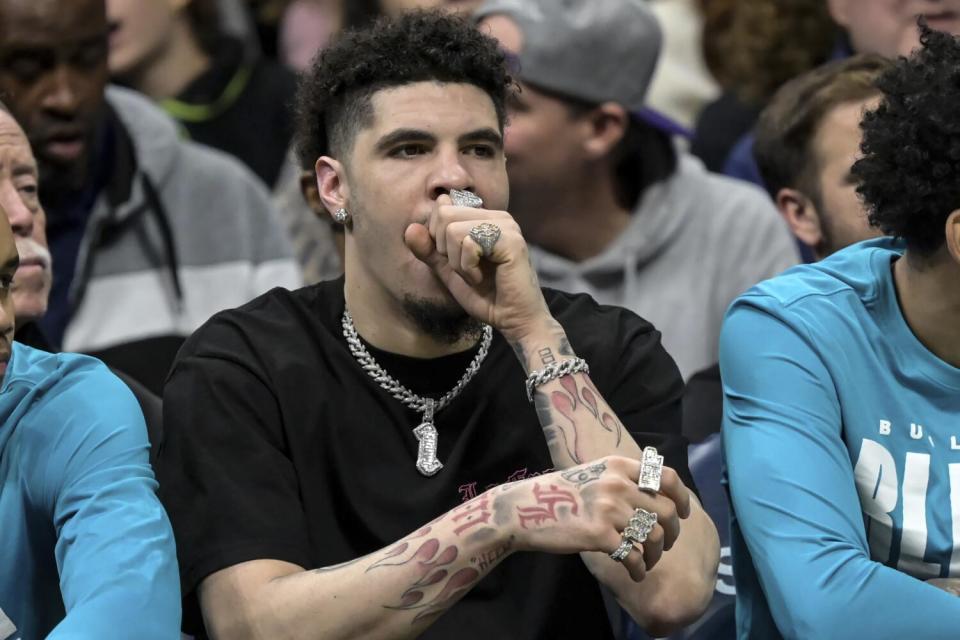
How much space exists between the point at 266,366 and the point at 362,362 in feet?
0.54

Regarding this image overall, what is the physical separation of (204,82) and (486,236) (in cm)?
275

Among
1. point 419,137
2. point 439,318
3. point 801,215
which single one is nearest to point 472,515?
point 439,318

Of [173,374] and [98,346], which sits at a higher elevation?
[173,374]

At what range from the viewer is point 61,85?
3879 millimetres

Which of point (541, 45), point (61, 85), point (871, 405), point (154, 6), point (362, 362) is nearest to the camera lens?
point (871, 405)

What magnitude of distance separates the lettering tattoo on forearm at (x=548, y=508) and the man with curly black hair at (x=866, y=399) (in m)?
0.33

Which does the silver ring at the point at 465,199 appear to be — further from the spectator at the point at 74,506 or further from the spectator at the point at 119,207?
the spectator at the point at 119,207

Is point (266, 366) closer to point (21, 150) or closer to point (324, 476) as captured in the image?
point (324, 476)

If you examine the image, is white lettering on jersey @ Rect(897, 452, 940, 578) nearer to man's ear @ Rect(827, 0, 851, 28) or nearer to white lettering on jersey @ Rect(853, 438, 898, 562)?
white lettering on jersey @ Rect(853, 438, 898, 562)

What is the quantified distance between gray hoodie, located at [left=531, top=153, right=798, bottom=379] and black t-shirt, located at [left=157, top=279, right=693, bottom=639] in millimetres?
1459

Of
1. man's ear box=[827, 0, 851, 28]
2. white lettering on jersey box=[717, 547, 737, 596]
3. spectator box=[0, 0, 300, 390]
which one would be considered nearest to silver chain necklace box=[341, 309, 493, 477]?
white lettering on jersey box=[717, 547, 737, 596]

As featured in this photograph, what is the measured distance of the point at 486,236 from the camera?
2.54 meters

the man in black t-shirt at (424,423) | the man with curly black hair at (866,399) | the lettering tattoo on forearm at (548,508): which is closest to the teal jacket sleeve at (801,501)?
the man with curly black hair at (866,399)

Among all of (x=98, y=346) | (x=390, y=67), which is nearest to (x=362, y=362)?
(x=390, y=67)
